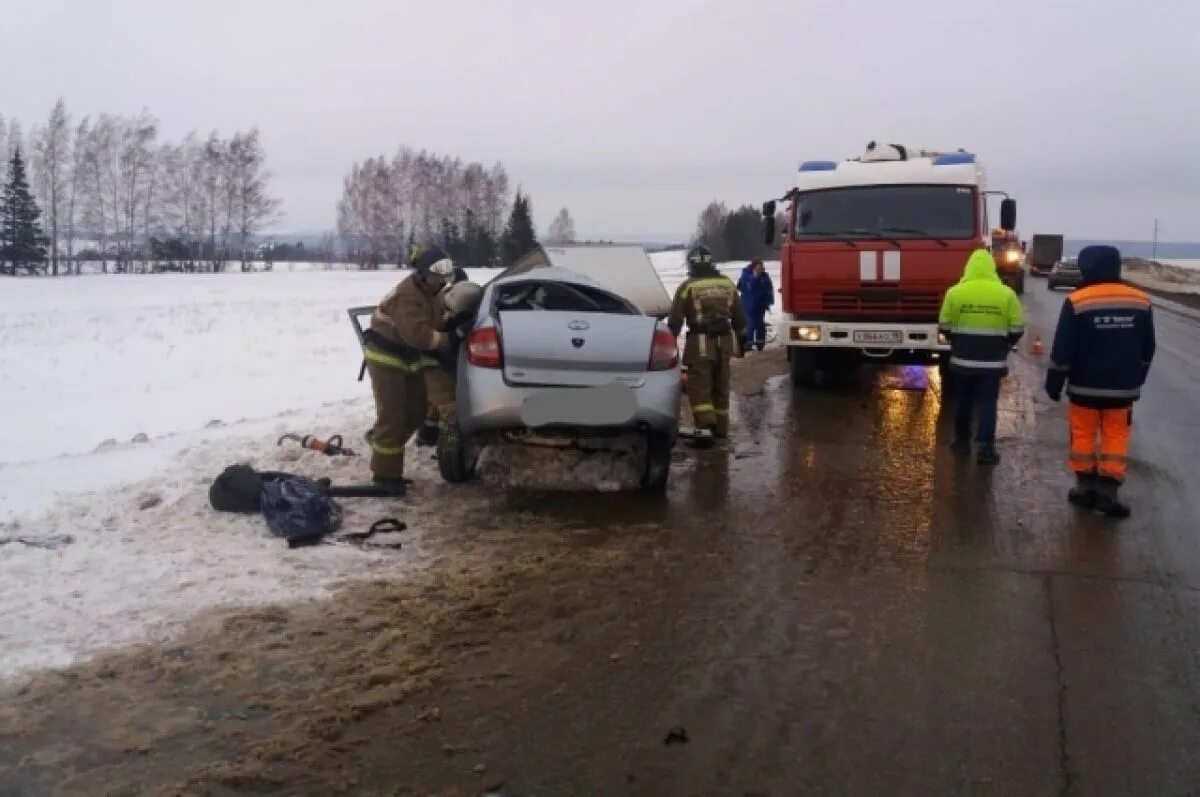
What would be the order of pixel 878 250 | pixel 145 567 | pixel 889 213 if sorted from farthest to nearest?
pixel 889 213 < pixel 878 250 < pixel 145 567

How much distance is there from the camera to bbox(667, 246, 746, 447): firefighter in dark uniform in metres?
8.69

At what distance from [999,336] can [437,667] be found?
583 cm

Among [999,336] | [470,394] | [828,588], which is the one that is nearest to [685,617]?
[828,588]

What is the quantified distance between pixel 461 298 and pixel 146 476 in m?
2.59

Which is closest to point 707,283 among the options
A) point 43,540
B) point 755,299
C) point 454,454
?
point 454,454

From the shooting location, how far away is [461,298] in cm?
708

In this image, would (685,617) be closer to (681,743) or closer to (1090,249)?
(681,743)

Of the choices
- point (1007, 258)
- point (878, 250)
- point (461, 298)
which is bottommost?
point (461, 298)

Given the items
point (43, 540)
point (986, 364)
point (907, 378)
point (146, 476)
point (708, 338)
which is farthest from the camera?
point (907, 378)

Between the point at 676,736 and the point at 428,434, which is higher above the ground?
Result: the point at 428,434

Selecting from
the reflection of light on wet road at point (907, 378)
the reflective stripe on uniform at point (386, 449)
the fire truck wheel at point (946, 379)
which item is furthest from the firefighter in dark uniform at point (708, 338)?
the reflection of light on wet road at point (907, 378)

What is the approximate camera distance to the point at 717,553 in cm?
548

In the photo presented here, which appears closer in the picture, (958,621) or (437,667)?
(437,667)

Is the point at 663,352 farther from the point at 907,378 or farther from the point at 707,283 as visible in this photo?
the point at 907,378
